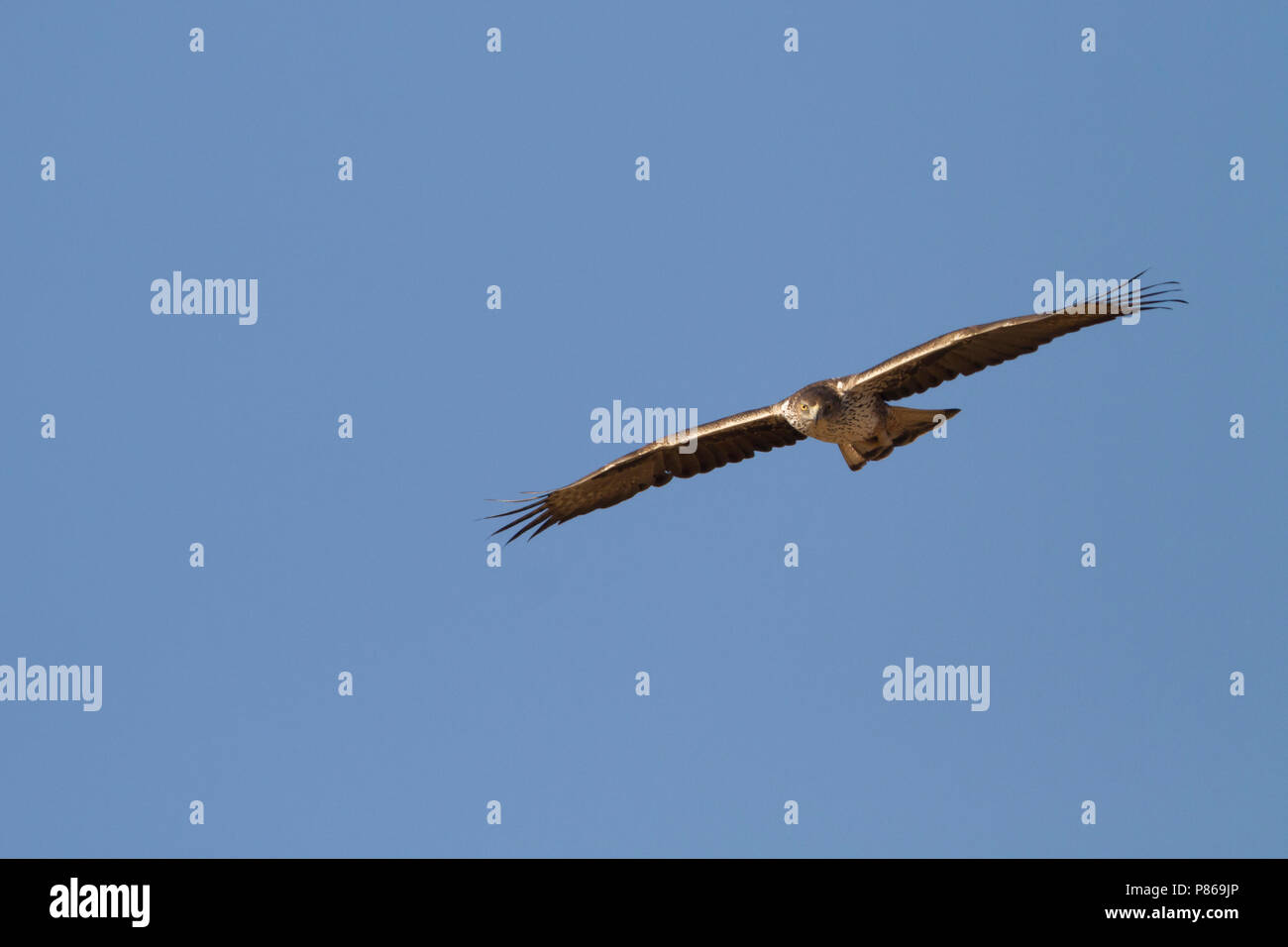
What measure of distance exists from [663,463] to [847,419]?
3113 mm

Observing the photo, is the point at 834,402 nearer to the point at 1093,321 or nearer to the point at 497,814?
the point at 1093,321

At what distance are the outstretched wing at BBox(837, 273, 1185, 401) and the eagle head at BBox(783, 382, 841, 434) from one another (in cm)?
21

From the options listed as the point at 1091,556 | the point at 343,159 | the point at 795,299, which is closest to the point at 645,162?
the point at 795,299

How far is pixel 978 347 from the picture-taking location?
2033 centimetres

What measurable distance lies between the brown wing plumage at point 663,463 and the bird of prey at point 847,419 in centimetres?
1

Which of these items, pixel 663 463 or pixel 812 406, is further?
pixel 663 463

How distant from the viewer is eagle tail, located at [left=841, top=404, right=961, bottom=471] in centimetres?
2073

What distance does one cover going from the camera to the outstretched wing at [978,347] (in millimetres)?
19266

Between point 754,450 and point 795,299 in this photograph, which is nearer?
point 754,450

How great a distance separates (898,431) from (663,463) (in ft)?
11.1

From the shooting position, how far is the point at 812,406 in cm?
2056

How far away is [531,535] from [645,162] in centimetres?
573

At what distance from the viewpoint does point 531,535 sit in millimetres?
23547

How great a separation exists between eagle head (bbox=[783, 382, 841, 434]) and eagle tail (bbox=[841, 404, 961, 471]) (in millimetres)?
692
